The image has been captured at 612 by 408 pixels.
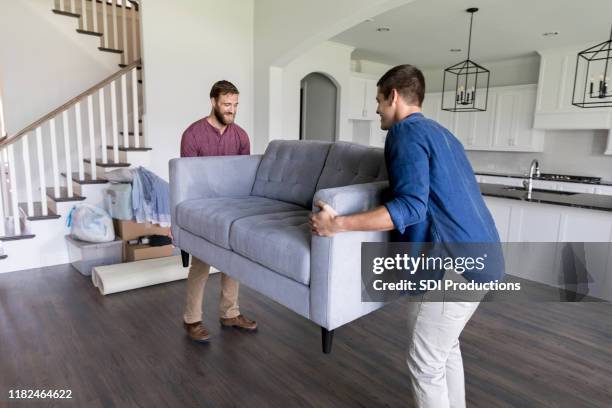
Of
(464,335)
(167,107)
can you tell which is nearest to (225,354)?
(464,335)

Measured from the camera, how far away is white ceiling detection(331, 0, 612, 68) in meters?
4.27

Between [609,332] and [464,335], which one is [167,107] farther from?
[609,332]

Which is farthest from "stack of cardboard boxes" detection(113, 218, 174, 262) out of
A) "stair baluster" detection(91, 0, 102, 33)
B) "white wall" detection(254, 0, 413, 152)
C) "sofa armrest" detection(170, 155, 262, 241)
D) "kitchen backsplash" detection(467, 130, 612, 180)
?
"kitchen backsplash" detection(467, 130, 612, 180)

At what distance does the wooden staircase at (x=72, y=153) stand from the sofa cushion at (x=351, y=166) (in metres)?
2.78

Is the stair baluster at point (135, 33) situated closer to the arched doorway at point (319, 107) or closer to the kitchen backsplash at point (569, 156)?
the arched doorway at point (319, 107)

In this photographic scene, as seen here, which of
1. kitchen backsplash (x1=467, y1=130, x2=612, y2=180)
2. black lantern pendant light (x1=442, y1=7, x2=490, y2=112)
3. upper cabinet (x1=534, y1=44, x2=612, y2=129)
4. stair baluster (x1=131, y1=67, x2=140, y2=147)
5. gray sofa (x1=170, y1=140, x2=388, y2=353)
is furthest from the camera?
black lantern pendant light (x1=442, y1=7, x2=490, y2=112)

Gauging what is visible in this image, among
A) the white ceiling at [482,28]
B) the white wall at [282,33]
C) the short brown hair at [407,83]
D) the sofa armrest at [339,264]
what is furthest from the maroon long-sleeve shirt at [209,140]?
the white ceiling at [482,28]

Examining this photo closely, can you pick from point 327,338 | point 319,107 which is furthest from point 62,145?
point 327,338

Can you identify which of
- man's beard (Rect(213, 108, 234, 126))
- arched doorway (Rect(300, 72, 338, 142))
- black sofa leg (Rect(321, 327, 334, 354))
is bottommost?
black sofa leg (Rect(321, 327, 334, 354))

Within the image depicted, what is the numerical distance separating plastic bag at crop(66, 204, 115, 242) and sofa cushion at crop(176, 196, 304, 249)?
159cm

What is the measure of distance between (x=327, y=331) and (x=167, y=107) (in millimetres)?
3653

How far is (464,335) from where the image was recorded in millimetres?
2598

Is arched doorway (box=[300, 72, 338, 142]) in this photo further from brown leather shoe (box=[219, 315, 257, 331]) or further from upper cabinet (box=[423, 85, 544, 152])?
brown leather shoe (box=[219, 315, 257, 331])

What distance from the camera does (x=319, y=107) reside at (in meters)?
7.00
